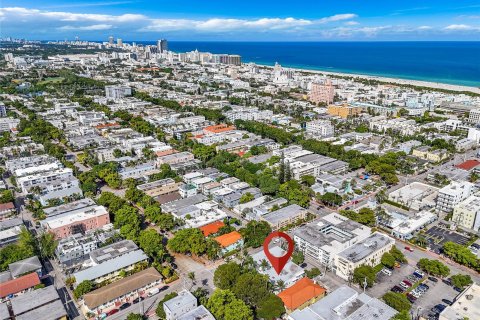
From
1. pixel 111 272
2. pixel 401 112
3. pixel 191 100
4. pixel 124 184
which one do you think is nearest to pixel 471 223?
pixel 111 272

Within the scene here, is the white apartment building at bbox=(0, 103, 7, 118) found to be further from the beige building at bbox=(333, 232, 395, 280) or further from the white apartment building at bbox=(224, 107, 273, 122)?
the beige building at bbox=(333, 232, 395, 280)

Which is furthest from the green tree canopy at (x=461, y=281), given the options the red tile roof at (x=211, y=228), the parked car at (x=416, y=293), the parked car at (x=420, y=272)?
the red tile roof at (x=211, y=228)

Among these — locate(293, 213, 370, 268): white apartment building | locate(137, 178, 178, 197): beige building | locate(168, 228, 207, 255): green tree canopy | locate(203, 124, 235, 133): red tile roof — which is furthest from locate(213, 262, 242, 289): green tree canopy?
locate(203, 124, 235, 133): red tile roof

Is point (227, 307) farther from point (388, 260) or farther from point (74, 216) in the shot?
point (74, 216)

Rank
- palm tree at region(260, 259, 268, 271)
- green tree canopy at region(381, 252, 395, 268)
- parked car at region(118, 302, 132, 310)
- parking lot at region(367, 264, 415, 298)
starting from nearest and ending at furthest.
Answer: parked car at region(118, 302, 132, 310), parking lot at region(367, 264, 415, 298), palm tree at region(260, 259, 268, 271), green tree canopy at region(381, 252, 395, 268)

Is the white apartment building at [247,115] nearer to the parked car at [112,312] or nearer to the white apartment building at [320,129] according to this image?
the white apartment building at [320,129]

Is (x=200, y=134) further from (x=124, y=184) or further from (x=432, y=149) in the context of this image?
(x=432, y=149)
